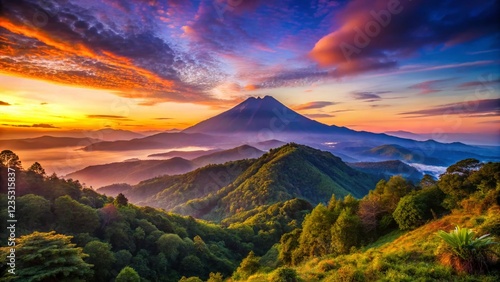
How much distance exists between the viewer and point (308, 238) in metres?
22.8

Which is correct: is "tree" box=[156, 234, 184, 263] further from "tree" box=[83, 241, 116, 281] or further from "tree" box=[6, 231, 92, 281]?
"tree" box=[6, 231, 92, 281]

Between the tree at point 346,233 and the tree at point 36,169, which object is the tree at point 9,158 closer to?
the tree at point 36,169

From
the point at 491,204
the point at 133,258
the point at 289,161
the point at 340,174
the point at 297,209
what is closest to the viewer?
the point at 491,204

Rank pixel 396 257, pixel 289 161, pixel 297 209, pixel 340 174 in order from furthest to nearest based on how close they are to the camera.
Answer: pixel 340 174
pixel 289 161
pixel 297 209
pixel 396 257

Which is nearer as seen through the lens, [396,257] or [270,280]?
[270,280]

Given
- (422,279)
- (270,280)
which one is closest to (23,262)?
(270,280)

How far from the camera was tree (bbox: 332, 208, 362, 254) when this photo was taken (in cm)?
1898

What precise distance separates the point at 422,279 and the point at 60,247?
49.0 ft

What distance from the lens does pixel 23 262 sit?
11375mm

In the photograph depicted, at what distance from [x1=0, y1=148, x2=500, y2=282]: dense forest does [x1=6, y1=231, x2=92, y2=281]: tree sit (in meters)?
0.04

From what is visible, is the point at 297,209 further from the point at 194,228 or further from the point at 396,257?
the point at 396,257

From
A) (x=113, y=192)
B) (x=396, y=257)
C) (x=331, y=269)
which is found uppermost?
(x=396, y=257)

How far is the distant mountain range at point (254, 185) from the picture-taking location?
9650 centimetres

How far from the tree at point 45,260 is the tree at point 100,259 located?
36.9ft
